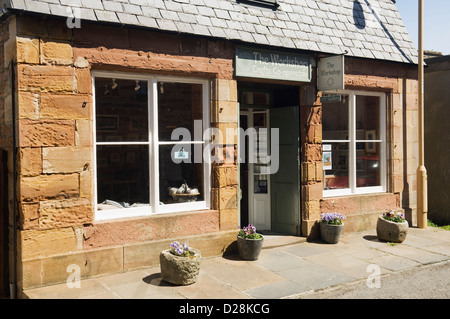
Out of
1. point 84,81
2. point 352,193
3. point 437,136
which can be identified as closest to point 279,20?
point 352,193

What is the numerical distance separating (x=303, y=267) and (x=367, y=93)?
4.38 m

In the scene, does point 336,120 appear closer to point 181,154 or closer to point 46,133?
point 181,154

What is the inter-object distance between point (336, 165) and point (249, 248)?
3004 mm

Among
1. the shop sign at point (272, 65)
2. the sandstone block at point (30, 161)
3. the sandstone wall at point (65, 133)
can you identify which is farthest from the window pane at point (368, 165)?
the sandstone block at point (30, 161)

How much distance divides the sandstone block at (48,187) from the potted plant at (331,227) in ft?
15.0

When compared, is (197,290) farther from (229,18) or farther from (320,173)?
(229,18)

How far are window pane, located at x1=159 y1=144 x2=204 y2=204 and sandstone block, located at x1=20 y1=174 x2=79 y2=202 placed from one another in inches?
58.0

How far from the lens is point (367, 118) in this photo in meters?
9.51

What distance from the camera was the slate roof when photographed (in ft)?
20.6

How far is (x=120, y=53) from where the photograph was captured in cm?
640

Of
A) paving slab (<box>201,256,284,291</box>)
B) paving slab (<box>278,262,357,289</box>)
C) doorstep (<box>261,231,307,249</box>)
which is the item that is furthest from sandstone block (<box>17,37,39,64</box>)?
doorstep (<box>261,231,307,249</box>)

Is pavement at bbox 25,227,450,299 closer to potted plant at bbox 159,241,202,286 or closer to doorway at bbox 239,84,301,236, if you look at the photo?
potted plant at bbox 159,241,202,286

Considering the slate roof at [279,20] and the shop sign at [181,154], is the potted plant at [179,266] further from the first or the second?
the slate roof at [279,20]
